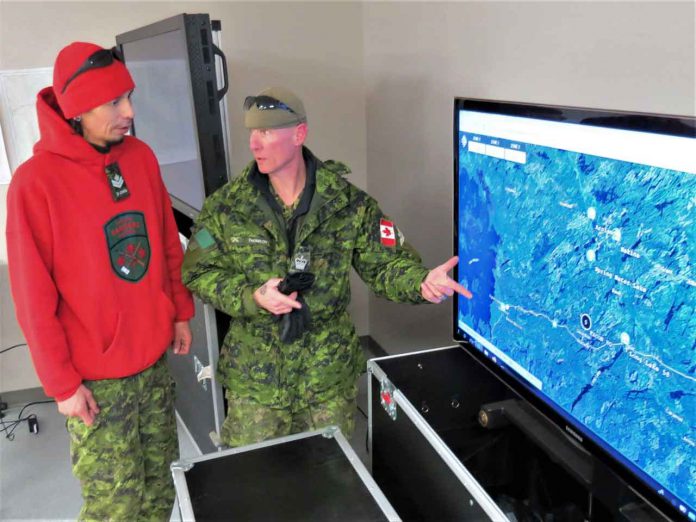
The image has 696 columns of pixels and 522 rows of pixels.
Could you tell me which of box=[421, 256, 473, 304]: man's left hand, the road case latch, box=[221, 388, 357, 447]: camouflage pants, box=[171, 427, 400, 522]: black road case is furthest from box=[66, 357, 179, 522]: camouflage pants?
box=[421, 256, 473, 304]: man's left hand

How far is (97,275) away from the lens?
150 cm

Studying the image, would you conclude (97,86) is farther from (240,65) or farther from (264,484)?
(240,65)

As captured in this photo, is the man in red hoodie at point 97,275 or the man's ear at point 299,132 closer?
the man in red hoodie at point 97,275

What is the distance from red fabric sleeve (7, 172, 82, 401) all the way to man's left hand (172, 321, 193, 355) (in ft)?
1.11

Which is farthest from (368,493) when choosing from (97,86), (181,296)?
(97,86)

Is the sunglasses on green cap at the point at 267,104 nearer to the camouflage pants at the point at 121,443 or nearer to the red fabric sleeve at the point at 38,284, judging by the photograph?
the red fabric sleeve at the point at 38,284

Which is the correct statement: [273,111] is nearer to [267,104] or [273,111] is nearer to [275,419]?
Result: [267,104]

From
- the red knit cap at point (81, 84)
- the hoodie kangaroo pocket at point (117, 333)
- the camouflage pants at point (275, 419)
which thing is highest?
the red knit cap at point (81, 84)

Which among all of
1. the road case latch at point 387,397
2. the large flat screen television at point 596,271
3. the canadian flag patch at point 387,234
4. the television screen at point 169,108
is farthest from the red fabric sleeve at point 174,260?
the large flat screen television at point 596,271

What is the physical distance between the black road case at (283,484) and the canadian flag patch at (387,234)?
0.57 meters

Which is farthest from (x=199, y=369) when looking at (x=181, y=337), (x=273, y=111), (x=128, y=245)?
(x=273, y=111)

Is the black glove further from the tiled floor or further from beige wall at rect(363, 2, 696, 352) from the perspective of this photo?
the tiled floor

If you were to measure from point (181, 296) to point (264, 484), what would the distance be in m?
0.81

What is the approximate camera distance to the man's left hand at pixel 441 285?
134cm
